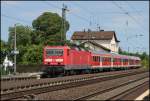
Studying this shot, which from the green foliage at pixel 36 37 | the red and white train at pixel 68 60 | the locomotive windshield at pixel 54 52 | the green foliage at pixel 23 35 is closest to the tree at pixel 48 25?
the green foliage at pixel 36 37

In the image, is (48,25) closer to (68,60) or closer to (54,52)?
(54,52)

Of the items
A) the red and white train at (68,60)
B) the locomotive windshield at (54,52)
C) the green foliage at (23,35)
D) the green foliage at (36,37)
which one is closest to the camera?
the red and white train at (68,60)

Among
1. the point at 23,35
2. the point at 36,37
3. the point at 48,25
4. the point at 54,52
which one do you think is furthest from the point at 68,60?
the point at 48,25

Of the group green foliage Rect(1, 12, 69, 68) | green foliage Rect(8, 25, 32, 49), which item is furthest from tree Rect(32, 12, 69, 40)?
green foliage Rect(8, 25, 32, 49)

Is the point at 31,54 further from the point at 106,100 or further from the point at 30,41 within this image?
the point at 106,100

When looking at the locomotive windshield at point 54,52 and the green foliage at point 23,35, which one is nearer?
the locomotive windshield at point 54,52

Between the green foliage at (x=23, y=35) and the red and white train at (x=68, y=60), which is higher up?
the green foliage at (x=23, y=35)

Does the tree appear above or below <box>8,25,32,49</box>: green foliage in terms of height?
above

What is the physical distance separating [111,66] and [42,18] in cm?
3737

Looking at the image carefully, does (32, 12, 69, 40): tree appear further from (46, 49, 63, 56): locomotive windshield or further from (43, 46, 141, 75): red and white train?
(46, 49, 63, 56): locomotive windshield

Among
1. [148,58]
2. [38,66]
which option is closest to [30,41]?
[38,66]

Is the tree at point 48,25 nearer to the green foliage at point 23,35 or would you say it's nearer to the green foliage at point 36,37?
the green foliage at point 36,37

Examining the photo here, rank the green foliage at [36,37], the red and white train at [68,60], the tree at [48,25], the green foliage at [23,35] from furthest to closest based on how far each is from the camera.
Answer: the tree at [48,25], the green foliage at [23,35], the green foliage at [36,37], the red and white train at [68,60]

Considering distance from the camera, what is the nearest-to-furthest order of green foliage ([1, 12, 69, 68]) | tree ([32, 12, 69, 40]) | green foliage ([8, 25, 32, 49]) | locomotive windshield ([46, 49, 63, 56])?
1. locomotive windshield ([46, 49, 63, 56])
2. green foliage ([1, 12, 69, 68])
3. green foliage ([8, 25, 32, 49])
4. tree ([32, 12, 69, 40])
